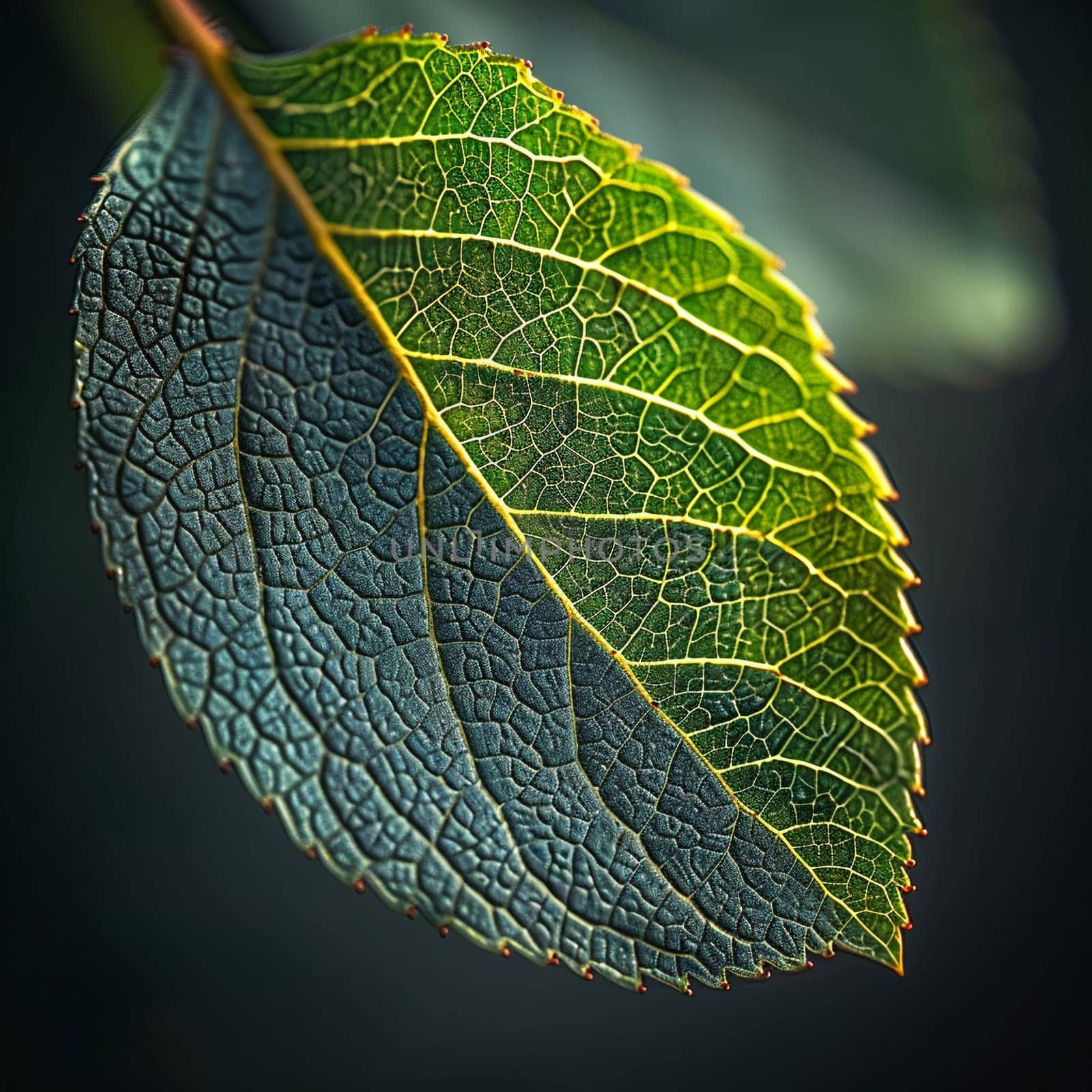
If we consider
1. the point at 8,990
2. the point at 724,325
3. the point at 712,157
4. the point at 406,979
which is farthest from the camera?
the point at 406,979

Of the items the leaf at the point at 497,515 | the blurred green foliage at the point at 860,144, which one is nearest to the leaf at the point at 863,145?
the blurred green foliage at the point at 860,144

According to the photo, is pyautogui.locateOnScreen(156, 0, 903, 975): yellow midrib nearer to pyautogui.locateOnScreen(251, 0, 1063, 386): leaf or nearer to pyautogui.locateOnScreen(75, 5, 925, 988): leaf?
pyautogui.locateOnScreen(75, 5, 925, 988): leaf

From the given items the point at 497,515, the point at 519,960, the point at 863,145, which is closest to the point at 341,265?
the point at 497,515

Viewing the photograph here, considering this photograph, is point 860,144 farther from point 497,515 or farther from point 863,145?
point 497,515

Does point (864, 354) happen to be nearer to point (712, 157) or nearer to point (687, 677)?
point (712, 157)

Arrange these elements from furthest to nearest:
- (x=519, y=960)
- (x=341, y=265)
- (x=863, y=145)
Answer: (x=519, y=960)
(x=863, y=145)
(x=341, y=265)

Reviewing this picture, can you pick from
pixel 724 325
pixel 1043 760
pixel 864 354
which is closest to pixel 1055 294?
pixel 864 354
